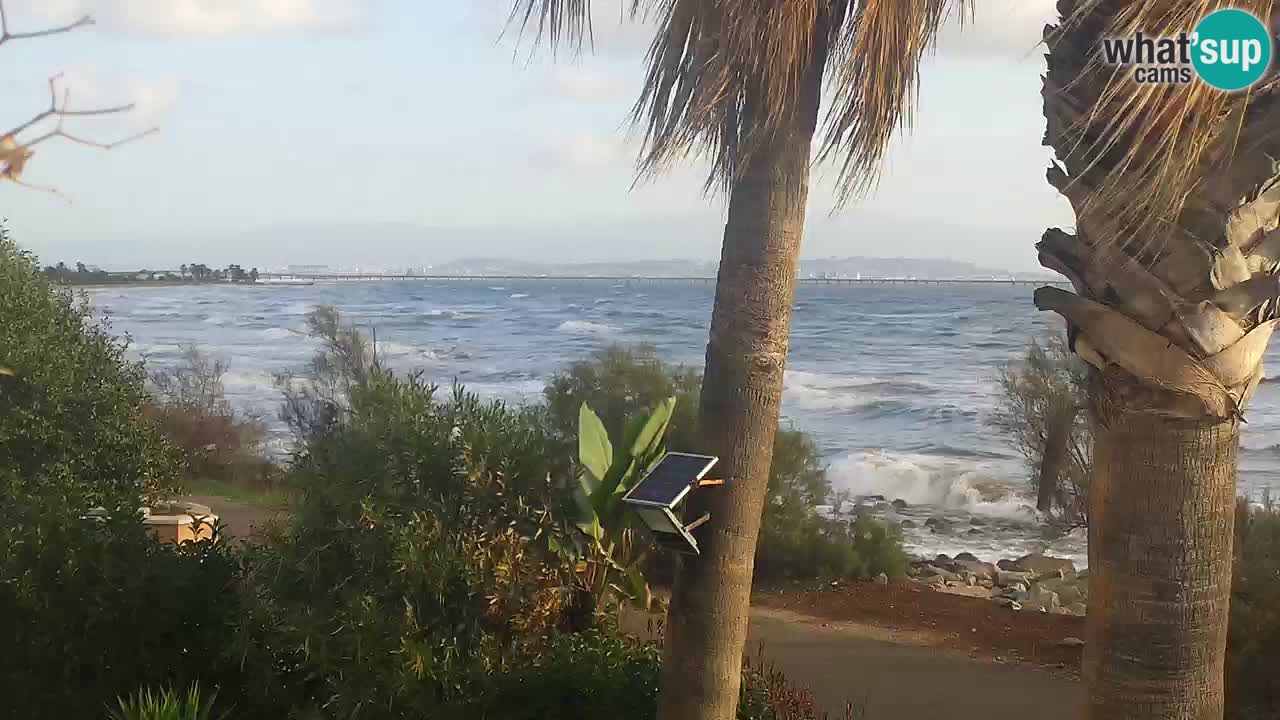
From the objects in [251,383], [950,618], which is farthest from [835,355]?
[950,618]

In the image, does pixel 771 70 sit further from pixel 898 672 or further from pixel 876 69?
pixel 898 672

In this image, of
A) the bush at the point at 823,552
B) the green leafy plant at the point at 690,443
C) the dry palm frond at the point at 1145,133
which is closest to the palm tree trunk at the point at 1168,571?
the dry palm frond at the point at 1145,133

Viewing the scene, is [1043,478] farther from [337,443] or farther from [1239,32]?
[1239,32]

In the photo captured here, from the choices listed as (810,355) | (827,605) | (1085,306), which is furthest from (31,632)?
(810,355)

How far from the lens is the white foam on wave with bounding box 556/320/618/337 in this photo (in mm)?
38281

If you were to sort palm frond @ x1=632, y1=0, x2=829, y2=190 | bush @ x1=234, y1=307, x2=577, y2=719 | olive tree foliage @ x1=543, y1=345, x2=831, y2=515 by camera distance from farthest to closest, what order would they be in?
1. olive tree foliage @ x1=543, y1=345, x2=831, y2=515
2. bush @ x1=234, y1=307, x2=577, y2=719
3. palm frond @ x1=632, y1=0, x2=829, y2=190

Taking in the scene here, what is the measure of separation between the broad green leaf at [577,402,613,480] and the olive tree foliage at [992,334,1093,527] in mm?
8307

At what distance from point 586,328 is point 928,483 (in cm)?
2218

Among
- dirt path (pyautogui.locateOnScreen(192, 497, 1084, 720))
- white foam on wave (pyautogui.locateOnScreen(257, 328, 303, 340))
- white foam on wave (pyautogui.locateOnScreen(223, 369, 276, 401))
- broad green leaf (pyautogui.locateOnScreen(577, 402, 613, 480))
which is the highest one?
broad green leaf (pyautogui.locateOnScreen(577, 402, 613, 480))

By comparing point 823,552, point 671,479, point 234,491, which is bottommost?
point 234,491

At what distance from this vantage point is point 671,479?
3.42 meters

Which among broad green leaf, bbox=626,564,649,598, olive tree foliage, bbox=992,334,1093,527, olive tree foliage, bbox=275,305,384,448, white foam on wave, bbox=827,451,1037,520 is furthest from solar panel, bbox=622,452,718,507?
white foam on wave, bbox=827,451,1037,520

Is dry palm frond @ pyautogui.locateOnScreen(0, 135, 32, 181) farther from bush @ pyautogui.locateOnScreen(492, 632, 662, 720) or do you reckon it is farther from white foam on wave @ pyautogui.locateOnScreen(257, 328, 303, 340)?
white foam on wave @ pyautogui.locateOnScreen(257, 328, 303, 340)

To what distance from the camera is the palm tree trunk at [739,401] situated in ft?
11.5
